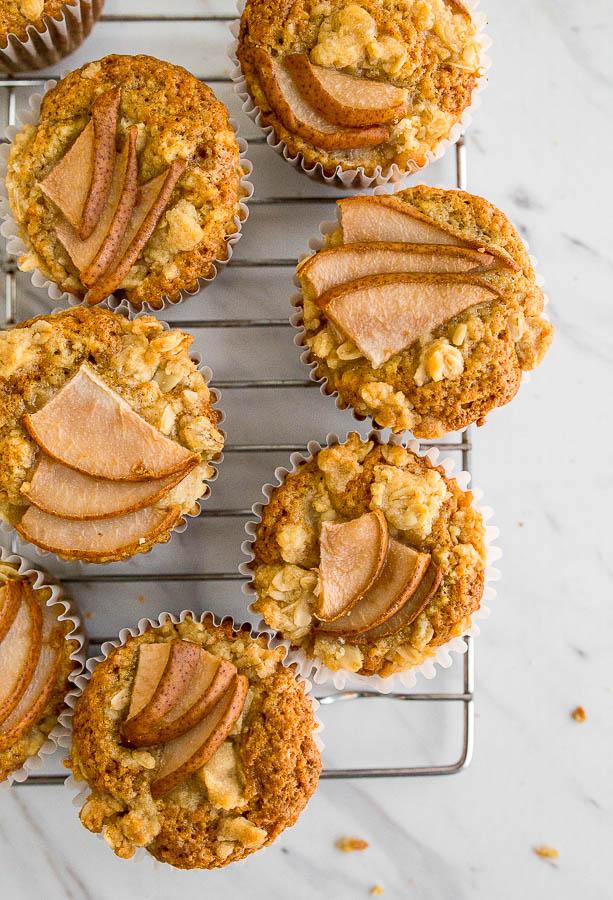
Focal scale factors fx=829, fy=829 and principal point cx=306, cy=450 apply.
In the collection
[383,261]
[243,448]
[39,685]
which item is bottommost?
[39,685]

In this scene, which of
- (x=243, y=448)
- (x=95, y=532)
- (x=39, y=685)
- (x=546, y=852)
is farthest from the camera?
(x=546, y=852)

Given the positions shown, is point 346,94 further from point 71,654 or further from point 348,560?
point 71,654

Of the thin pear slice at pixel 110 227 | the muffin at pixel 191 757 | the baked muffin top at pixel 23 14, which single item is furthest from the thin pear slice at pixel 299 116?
the muffin at pixel 191 757

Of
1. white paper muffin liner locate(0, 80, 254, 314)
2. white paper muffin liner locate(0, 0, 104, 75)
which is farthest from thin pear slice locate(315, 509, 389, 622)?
white paper muffin liner locate(0, 0, 104, 75)

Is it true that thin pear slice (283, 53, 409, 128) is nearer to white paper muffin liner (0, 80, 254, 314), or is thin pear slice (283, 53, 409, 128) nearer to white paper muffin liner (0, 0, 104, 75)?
white paper muffin liner (0, 80, 254, 314)

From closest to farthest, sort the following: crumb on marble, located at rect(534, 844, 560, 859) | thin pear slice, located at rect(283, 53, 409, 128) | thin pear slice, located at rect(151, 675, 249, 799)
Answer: thin pear slice, located at rect(151, 675, 249, 799) → thin pear slice, located at rect(283, 53, 409, 128) → crumb on marble, located at rect(534, 844, 560, 859)

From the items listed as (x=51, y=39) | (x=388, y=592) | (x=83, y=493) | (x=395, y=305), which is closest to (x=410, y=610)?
(x=388, y=592)
